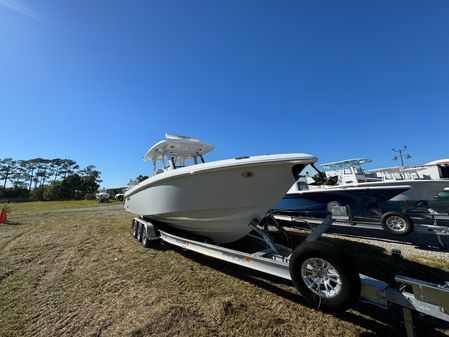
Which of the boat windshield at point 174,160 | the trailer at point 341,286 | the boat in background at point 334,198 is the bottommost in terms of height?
the trailer at point 341,286

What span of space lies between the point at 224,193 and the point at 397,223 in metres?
5.39

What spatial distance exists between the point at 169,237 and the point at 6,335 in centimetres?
294

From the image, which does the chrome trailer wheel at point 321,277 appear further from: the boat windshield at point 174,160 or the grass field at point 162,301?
the boat windshield at point 174,160

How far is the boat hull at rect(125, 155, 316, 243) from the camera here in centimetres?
351

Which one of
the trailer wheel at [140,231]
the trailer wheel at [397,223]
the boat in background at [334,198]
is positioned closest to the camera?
the trailer wheel at [397,223]

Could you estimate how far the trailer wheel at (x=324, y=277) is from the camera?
7.95 feet

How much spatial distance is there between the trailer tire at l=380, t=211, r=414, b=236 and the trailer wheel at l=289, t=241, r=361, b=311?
16.0ft

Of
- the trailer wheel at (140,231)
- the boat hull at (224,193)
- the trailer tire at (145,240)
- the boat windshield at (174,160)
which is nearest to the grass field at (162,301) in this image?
the trailer tire at (145,240)

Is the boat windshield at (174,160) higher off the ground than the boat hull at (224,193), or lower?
higher

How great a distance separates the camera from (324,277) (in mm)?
2688

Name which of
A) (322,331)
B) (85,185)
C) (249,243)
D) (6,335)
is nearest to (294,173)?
(322,331)

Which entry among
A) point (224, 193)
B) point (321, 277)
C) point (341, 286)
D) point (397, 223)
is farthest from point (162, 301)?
point (397, 223)

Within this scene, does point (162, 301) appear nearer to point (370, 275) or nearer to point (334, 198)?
point (370, 275)

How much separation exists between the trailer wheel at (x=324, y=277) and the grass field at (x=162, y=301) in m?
0.35
